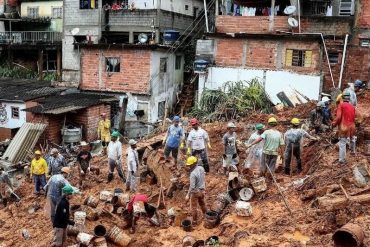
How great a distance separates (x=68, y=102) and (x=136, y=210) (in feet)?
42.9

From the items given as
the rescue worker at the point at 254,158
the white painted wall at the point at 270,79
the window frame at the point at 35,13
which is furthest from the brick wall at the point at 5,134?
the rescue worker at the point at 254,158

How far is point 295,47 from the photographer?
2269cm

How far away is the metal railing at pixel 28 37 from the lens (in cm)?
3138

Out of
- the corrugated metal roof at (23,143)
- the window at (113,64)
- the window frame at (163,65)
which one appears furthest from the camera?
the window frame at (163,65)

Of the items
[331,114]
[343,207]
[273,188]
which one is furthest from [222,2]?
[343,207]

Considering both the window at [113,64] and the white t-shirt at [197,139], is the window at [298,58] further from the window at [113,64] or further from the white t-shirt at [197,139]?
the white t-shirt at [197,139]

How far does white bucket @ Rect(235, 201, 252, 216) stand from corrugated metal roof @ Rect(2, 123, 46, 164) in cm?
1156

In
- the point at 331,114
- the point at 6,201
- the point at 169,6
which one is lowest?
the point at 6,201

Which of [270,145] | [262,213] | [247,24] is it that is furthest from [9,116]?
[262,213]

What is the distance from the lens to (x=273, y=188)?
12.1 metres

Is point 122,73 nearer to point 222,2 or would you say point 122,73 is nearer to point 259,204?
point 222,2

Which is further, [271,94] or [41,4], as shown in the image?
Result: [41,4]

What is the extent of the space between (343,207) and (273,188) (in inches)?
95.7

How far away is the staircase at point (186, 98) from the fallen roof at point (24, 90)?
688cm
